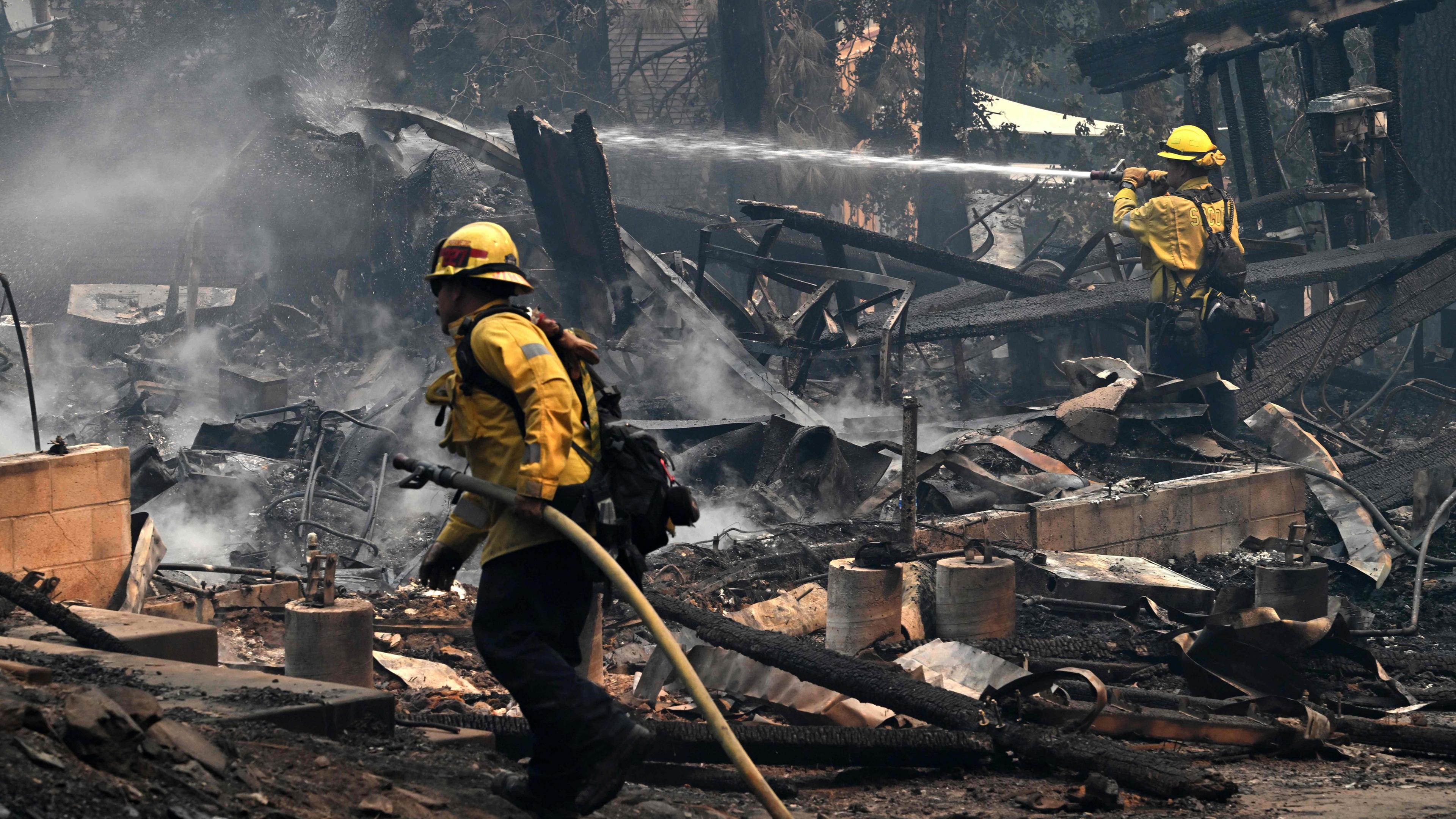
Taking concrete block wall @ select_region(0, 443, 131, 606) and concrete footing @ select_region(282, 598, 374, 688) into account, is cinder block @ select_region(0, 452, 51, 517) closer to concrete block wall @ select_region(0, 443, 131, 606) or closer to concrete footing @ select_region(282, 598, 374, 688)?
concrete block wall @ select_region(0, 443, 131, 606)

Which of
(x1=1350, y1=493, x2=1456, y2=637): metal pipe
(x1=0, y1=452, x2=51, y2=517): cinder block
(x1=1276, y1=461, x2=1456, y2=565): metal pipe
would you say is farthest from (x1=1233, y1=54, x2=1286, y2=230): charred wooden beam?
(x1=0, y1=452, x2=51, y2=517): cinder block

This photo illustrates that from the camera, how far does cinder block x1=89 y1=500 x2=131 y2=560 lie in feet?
19.7

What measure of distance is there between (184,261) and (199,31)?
14.8ft

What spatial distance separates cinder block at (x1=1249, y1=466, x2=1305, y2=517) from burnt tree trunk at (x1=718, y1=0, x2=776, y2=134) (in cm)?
1181

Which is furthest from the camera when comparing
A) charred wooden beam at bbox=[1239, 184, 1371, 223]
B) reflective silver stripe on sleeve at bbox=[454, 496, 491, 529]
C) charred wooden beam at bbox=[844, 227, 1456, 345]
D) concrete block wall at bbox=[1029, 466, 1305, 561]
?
A: charred wooden beam at bbox=[1239, 184, 1371, 223]

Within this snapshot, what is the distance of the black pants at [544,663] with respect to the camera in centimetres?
364

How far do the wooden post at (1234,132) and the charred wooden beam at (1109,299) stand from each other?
72.6 inches

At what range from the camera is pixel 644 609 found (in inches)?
141

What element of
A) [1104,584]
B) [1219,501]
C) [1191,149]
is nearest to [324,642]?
[1104,584]

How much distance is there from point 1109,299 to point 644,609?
9860mm

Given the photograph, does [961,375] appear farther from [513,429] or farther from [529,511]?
[529,511]

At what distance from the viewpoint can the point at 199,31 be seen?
21625 millimetres

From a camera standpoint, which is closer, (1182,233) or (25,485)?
(25,485)

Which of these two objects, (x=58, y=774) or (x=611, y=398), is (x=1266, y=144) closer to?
(x=611, y=398)
